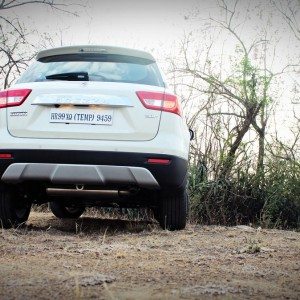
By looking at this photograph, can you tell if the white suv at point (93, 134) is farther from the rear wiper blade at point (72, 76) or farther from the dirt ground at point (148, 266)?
the dirt ground at point (148, 266)

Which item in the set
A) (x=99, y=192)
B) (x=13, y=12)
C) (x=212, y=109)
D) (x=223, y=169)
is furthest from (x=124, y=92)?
(x=13, y=12)

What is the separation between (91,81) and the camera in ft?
14.3

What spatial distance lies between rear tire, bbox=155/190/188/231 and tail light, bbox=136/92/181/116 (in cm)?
77

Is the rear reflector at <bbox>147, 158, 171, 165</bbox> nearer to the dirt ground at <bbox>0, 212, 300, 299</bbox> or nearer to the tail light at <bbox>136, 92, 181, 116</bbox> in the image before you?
the tail light at <bbox>136, 92, 181, 116</bbox>

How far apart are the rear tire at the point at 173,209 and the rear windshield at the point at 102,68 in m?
1.03

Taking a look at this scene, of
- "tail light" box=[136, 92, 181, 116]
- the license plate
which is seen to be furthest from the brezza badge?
"tail light" box=[136, 92, 181, 116]

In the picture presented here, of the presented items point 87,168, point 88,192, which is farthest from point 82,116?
point 88,192

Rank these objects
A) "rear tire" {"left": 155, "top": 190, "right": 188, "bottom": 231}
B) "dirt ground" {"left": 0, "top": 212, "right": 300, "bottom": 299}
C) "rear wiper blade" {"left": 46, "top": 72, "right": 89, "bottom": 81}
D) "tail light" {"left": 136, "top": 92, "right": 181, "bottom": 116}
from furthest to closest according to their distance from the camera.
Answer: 1. "rear tire" {"left": 155, "top": 190, "right": 188, "bottom": 231}
2. "rear wiper blade" {"left": 46, "top": 72, "right": 89, "bottom": 81}
3. "tail light" {"left": 136, "top": 92, "right": 181, "bottom": 116}
4. "dirt ground" {"left": 0, "top": 212, "right": 300, "bottom": 299}

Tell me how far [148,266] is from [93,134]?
55.8 inches

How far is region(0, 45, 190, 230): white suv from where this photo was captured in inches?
161

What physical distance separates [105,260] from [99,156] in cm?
108

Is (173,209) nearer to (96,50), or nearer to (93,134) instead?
(93,134)

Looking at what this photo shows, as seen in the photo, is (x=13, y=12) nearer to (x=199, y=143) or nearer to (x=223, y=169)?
(x=199, y=143)

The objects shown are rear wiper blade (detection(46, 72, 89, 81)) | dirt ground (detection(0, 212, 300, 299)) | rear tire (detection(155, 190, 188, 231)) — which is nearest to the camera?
dirt ground (detection(0, 212, 300, 299))
